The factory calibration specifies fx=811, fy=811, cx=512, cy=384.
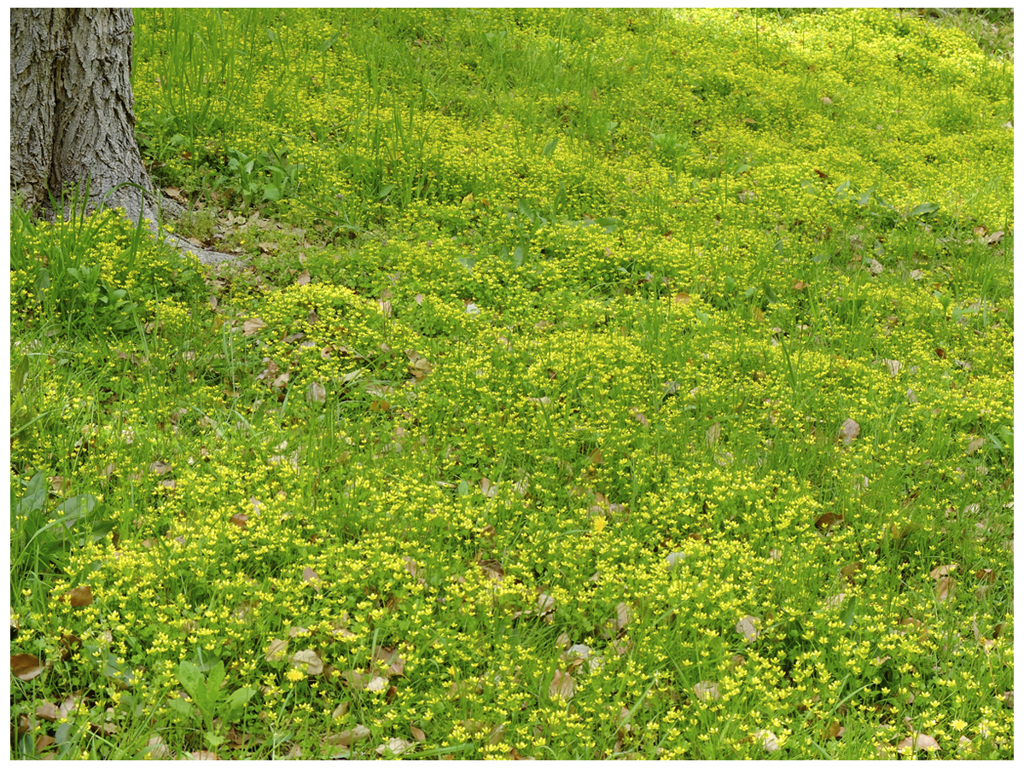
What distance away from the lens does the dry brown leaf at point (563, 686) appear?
2.76m

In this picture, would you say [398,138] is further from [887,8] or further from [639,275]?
[887,8]

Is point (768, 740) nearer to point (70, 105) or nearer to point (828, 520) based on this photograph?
point (828, 520)

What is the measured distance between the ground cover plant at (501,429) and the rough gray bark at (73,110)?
1.04 feet

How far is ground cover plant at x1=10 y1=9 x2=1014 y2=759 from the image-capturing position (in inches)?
106

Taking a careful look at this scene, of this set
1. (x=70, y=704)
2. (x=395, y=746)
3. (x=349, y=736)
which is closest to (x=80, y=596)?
(x=70, y=704)

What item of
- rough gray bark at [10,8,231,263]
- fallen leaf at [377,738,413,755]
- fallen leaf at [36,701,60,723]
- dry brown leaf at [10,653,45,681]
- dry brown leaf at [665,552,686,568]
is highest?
rough gray bark at [10,8,231,263]

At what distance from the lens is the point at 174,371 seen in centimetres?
421

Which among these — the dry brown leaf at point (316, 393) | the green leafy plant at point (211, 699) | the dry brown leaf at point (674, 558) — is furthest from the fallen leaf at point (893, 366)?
the green leafy plant at point (211, 699)

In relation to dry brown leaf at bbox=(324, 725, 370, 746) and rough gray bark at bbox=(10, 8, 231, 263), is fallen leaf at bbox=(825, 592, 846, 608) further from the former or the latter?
rough gray bark at bbox=(10, 8, 231, 263)

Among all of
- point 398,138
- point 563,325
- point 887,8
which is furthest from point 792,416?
point 887,8

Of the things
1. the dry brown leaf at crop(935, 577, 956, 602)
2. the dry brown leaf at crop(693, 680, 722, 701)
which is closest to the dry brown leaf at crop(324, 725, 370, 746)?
the dry brown leaf at crop(693, 680, 722, 701)

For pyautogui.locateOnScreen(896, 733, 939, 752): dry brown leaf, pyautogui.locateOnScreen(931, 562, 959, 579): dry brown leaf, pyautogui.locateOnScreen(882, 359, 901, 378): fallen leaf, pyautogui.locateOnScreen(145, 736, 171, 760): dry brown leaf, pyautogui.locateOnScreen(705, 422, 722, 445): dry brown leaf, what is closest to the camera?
pyautogui.locateOnScreen(145, 736, 171, 760): dry brown leaf

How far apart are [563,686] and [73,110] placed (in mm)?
4295

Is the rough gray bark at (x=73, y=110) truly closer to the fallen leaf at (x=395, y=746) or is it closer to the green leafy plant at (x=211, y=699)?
the green leafy plant at (x=211, y=699)
